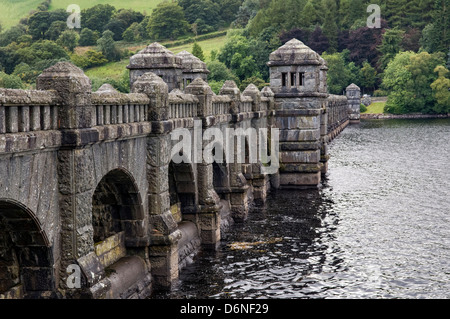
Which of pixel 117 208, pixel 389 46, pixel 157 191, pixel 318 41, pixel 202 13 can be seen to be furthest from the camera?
pixel 202 13

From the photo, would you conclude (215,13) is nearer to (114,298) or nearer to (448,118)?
(448,118)

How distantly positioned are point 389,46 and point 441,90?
2421 centimetres

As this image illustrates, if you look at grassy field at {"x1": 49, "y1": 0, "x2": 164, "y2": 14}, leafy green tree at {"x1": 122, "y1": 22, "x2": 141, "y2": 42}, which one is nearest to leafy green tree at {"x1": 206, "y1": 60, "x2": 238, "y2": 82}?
leafy green tree at {"x1": 122, "y1": 22, "x2": 141, "y2": 42}

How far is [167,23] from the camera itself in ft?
497

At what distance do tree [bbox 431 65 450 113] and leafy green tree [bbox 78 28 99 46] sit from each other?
59.5m

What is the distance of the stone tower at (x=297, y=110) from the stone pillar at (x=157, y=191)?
19.7m

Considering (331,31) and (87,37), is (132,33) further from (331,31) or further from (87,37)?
(331,31)

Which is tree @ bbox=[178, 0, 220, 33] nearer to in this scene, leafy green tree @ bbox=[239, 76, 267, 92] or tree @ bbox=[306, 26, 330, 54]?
tree @ bbox=[306, 26, 330, 54]

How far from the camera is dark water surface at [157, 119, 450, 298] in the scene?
20.1m

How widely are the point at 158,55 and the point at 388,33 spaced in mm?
115096

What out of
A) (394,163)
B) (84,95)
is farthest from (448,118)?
(84,95)

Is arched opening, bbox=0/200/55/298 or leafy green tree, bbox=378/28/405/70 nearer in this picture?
arched opening, bbox=0/200/55/298

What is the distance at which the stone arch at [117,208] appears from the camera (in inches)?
711

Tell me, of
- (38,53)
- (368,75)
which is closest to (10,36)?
(38,53)
